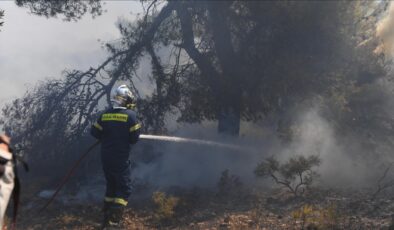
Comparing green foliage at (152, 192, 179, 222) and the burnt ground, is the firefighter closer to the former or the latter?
the burnt ground

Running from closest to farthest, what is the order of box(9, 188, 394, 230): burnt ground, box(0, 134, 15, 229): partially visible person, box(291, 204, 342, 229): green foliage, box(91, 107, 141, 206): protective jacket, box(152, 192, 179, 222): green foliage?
1. box(0, 134, 15, 229): partially visible person
2. box(291, 204, 342, 229): green foliage
3. box(9, 188, 394, 230): burnt ground
4. box(91, 107, 141, 206): protective jacket
5. box(152, 192, 179, 222): green foliage

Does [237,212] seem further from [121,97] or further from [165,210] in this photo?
[121,97]

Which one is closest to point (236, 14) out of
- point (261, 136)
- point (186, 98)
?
point (186, 98)

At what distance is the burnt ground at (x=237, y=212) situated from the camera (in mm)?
5968

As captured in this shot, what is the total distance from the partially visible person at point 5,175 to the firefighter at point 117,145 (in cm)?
348

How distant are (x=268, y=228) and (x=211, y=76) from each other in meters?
4.98

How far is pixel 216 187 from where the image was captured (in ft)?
29.5

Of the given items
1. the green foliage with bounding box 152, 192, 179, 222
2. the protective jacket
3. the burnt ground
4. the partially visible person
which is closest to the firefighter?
the protective jacket

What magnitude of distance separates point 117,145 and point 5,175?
357cm

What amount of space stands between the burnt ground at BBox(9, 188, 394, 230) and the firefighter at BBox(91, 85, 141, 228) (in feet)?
1.59

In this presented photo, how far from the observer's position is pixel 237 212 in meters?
7.12

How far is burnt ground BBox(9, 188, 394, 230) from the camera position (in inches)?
235

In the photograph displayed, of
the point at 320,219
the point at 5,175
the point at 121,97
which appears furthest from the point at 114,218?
the point at 5,175

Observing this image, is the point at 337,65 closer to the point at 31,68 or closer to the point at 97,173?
the point at 97,173
